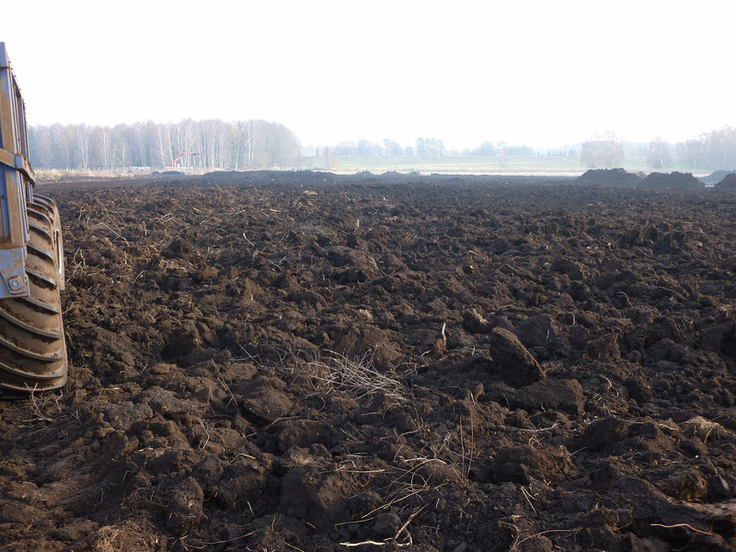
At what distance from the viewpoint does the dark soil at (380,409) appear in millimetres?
2859

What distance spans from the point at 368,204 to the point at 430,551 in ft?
50.1

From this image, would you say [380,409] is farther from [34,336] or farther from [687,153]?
[687,153]

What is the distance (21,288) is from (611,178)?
3860cm

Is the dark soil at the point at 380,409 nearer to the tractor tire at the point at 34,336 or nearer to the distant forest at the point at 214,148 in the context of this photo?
the tractor tire at the point at 34,336

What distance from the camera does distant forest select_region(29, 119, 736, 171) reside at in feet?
273

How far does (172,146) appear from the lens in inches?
3925

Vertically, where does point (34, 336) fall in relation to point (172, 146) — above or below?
below

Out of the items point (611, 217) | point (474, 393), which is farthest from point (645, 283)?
point (611, 217)

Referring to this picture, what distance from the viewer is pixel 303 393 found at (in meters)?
4.59

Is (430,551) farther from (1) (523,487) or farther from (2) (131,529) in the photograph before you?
(2) (131,529)

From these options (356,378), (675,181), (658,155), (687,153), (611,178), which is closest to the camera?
(356,378)

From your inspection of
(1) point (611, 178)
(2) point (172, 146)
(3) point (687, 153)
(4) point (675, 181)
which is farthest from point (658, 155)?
(2) point (172, 146)

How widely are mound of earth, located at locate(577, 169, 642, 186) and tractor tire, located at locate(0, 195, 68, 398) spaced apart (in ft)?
114

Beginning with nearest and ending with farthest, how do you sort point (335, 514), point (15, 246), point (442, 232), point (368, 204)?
point (335, 514)
point (15, 246)
point (442, 232)
point (368, 204)
